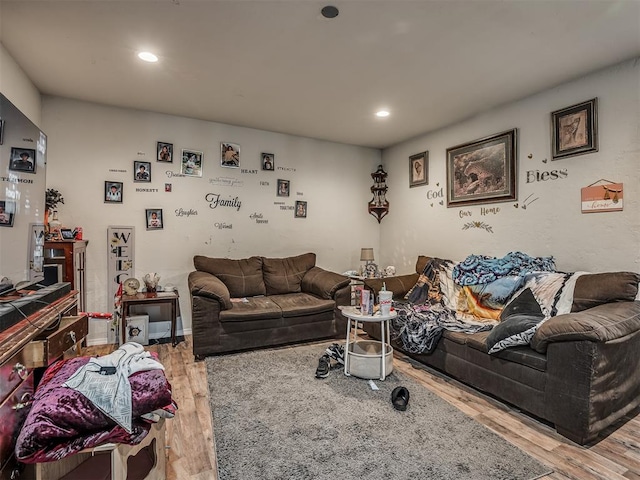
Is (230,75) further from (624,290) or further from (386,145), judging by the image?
(624,290)

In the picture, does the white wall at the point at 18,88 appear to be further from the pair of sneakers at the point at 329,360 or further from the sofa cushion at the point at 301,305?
the pair of sneakers at the point at 329,360

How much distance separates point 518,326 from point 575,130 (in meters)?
1.75

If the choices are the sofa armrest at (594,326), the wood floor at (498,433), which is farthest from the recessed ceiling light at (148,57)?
the sofa armrest at (594,326)

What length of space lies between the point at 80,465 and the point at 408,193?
166 inches

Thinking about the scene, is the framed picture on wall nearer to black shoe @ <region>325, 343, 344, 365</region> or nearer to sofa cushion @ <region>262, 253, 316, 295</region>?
sofa cushion @ <region>262, 253, 316, 295</region>

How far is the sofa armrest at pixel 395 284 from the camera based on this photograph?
11.9 feet

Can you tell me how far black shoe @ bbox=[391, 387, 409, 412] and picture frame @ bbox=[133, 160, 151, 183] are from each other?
323 centimetres

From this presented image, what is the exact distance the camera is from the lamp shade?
475 centimetres

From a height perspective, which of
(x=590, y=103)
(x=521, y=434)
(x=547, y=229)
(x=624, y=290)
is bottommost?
(x=521, y=434)

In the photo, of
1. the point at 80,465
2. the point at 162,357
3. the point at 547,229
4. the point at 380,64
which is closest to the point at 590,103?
the point at 547,229

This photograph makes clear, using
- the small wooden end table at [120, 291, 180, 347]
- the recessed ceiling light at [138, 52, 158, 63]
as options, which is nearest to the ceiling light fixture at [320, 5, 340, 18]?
the recessed ceiling light at [138, 52, 158, 63]

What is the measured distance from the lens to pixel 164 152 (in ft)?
12.5

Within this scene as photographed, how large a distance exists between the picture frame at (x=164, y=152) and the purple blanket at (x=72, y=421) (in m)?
2.80

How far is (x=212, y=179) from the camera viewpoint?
13.4ft
